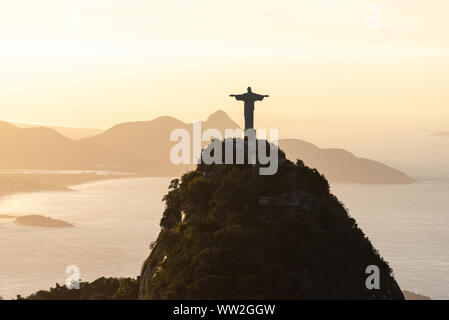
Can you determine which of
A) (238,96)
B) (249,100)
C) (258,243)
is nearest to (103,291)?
(258,243)

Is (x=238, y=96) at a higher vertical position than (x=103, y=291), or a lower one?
higher

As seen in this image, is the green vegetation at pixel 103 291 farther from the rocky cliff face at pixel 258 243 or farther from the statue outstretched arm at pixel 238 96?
the statue outstretched arm at pixel 238 96

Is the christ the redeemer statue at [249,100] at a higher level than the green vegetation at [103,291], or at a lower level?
higher

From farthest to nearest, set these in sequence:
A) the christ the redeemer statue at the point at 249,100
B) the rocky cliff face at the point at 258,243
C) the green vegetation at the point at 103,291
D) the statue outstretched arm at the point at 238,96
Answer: the green vegetation at the point at 103,291
the statue outstretched arm at the point at 238,96
the christ the redeemer statue at the point at 249,100
the rocky cliff face at the point at 258,243

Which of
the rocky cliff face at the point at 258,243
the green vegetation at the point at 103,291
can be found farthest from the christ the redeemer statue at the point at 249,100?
the green vegetation at the point at 103,291

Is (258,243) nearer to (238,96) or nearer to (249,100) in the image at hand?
(249,100)

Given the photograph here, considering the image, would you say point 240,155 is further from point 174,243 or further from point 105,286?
point 105,286
